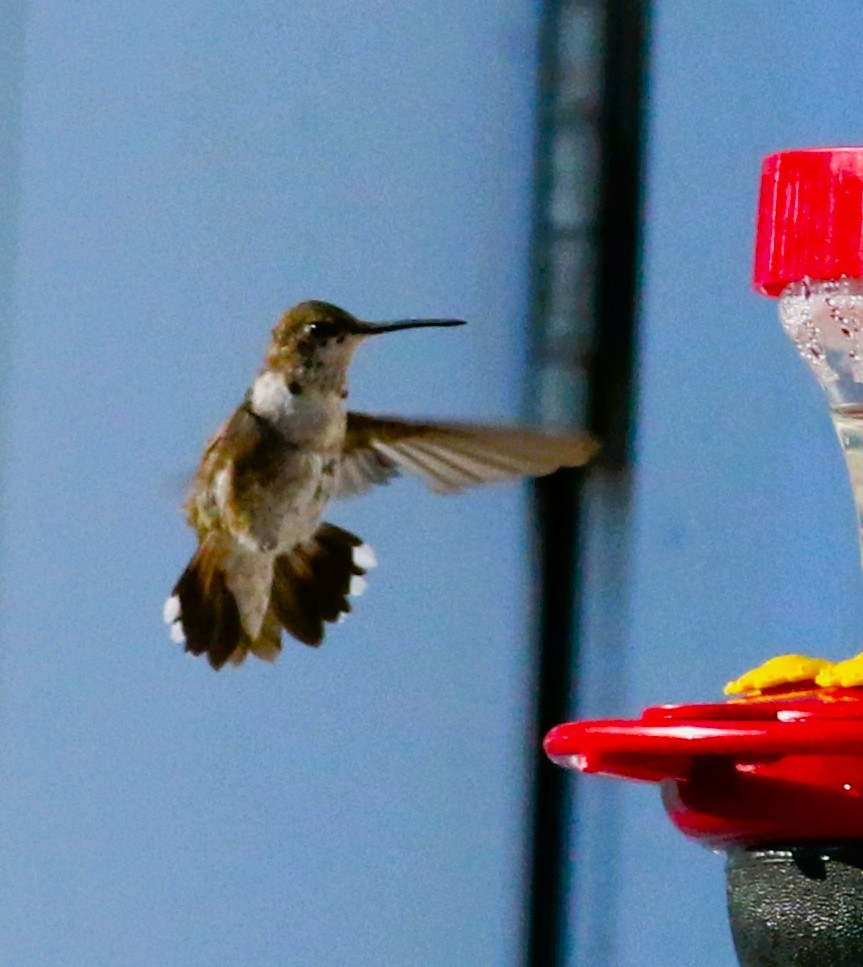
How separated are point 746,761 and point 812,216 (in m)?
→ 0.19

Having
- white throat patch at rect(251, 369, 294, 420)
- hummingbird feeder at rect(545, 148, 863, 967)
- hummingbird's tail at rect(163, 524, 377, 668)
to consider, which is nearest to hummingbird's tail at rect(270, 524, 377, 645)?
hummingbird's tail at rect(163, 524, 377, 668)

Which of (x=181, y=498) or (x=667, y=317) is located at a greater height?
(x=667, y=317)

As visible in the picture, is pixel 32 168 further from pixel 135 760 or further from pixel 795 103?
pixel 795 103

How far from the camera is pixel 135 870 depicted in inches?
55.2

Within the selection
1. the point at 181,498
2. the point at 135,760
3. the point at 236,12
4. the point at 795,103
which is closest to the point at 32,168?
the point at 236,12

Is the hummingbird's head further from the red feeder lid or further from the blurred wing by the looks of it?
the red feeder lid

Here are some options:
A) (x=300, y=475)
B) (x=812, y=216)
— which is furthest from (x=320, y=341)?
(x=812, y=216)

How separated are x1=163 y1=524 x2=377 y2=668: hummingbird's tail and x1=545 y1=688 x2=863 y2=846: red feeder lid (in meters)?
0.73

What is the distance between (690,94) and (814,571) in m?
0.39

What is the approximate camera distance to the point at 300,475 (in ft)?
4.16

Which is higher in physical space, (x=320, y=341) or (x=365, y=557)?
(x=320, y=341)

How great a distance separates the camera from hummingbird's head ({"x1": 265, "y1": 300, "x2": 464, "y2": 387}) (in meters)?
1.21

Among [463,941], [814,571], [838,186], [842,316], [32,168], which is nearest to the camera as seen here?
[838,186]

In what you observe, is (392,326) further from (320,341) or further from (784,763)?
(784,763)
